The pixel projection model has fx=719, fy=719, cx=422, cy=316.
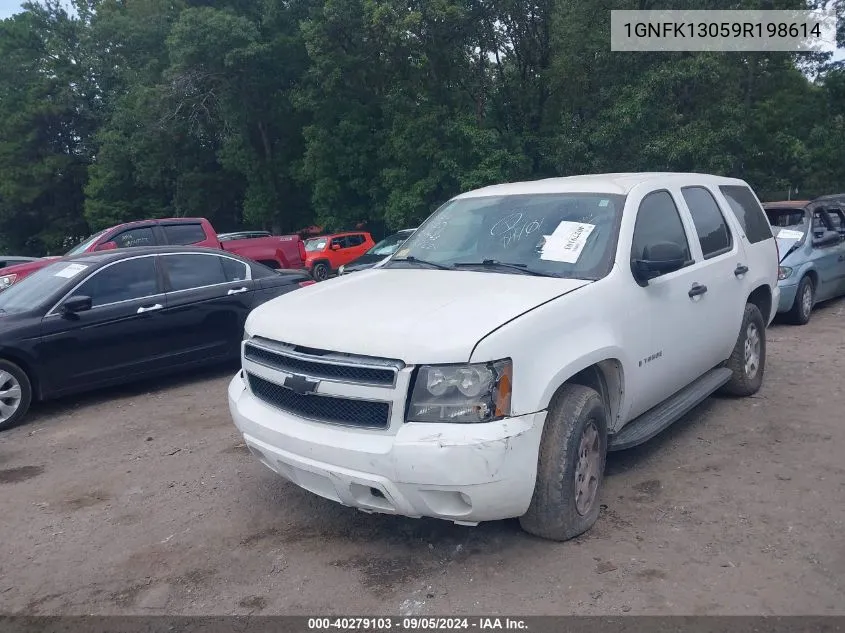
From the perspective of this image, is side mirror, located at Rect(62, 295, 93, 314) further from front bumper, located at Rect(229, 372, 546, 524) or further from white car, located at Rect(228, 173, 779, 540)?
front bumper, located at Rect(229, 372, 546, 524)

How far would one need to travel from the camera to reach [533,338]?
11.2 ft

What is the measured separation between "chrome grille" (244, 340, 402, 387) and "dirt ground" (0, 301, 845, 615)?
39.4 inches

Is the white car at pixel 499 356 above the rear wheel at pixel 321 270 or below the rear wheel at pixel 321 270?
above

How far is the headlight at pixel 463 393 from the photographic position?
3.27m

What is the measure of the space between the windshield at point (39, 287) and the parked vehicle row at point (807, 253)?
817 cm

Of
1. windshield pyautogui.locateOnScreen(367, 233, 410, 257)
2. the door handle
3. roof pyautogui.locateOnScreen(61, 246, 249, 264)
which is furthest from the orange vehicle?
the door handle

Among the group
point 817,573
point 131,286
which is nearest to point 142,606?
point 817,573

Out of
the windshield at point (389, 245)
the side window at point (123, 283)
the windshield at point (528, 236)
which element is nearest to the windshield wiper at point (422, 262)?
the windshield at point (528, 236)

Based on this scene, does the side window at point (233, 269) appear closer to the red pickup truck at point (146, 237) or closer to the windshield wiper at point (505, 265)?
the red pickup truck at point (146, 237)

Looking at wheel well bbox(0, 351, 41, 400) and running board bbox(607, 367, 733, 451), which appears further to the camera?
wheel well bbox(0, 351, 41, 400)

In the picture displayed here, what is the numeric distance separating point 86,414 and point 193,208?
95.4ft

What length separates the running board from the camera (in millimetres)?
4242

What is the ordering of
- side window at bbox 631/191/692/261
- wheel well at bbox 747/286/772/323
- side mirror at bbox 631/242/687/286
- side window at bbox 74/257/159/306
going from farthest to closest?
1. side window at bbox 74/257/159/306
2. wheel well at bbox 747/286/772/323
3. side window at bbox 631/191/692/261
4. side mirror at bbox 631/242/687/286

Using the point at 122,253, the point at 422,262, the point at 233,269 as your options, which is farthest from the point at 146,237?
the point at 422,262
